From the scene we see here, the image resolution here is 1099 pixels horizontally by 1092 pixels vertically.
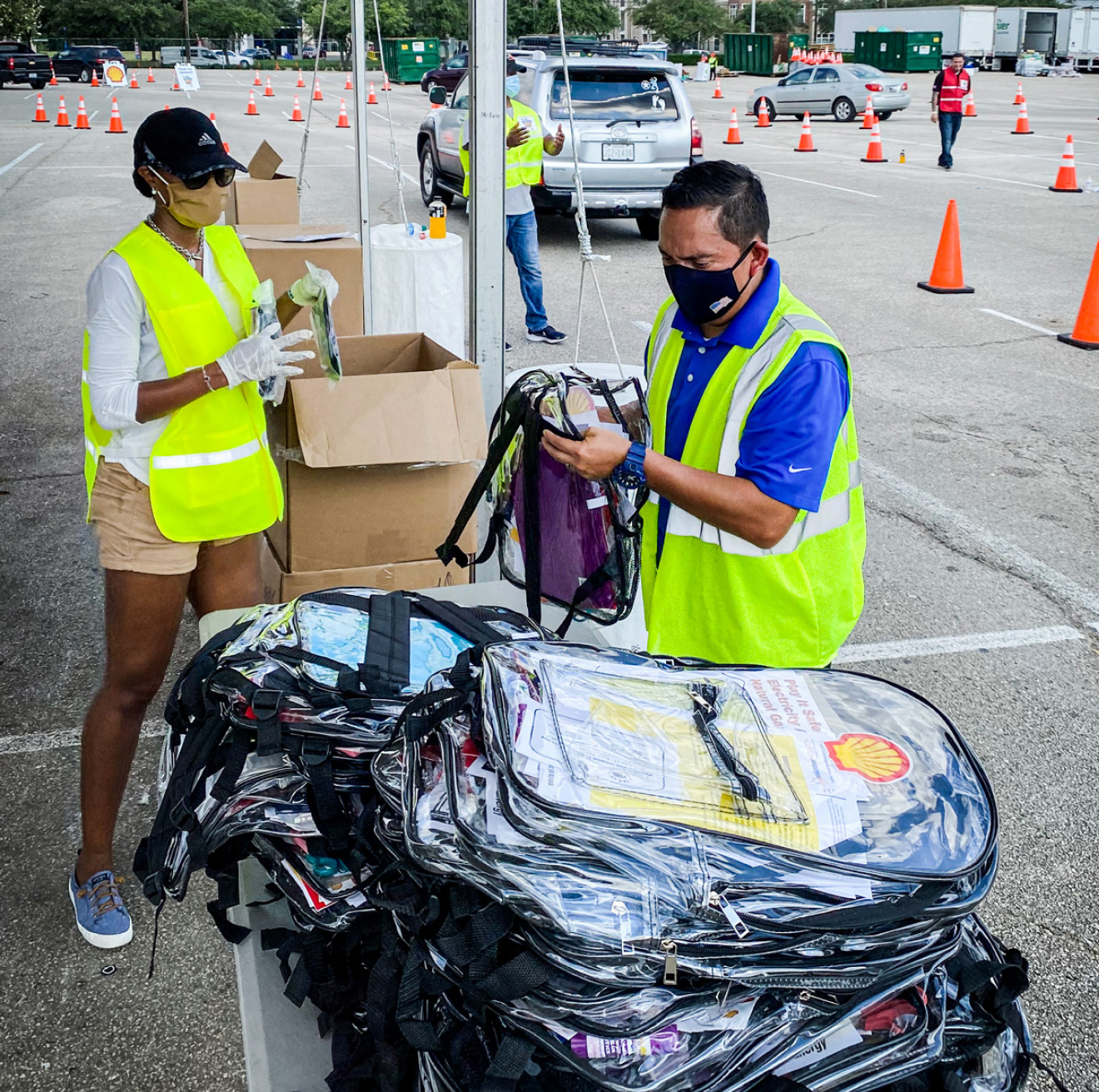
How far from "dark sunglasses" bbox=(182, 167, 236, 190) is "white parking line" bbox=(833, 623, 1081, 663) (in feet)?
9.99

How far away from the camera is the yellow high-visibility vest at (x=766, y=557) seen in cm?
233

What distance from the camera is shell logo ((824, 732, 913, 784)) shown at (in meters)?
1.51

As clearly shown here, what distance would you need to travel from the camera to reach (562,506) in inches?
101

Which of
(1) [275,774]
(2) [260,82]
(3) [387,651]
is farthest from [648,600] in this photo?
(2) [260,82]

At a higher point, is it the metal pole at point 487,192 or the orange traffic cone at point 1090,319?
the metal pole at point 487,192

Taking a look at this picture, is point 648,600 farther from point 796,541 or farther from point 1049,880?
point 1049,880

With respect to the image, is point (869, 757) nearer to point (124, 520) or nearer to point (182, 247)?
point (124, 520)

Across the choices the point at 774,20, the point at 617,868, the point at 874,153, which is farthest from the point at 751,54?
the point at 617,868

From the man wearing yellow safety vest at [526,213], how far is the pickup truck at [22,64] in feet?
127

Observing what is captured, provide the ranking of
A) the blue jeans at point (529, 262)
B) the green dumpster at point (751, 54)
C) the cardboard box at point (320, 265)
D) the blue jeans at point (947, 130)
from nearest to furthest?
1. the cardboard box at point (320, 265)
2. the blue jeans at point (529, 262)
3. the blue jeans at point (947, 130)
4. the green dumpster at point (751, 54)

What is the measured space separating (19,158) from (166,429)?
2155 cm

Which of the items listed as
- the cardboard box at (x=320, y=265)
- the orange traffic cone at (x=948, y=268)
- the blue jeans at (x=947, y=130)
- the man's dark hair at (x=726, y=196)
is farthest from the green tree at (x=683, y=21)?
the man's dark hair at (x=726, y=196)

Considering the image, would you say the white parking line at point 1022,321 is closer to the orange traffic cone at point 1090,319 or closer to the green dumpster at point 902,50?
the orange traffic cone at point 1090,319

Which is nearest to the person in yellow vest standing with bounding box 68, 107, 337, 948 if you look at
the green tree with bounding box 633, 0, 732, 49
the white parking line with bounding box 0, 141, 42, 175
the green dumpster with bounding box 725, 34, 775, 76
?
the white parking line with bounding box 0, 141, 42, 175
